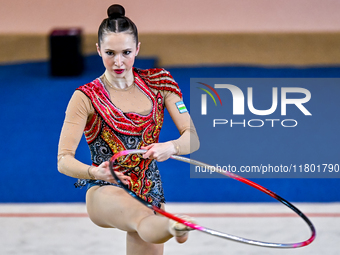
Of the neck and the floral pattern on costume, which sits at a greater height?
the neck

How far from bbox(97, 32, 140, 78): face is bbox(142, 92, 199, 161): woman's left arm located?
0.77 ft

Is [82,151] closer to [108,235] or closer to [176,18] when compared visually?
[108,235]

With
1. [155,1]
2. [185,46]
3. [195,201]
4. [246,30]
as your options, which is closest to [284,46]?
[246,30]

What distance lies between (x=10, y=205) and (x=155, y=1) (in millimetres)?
2319

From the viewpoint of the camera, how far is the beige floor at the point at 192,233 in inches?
123

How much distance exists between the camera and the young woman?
1697mm

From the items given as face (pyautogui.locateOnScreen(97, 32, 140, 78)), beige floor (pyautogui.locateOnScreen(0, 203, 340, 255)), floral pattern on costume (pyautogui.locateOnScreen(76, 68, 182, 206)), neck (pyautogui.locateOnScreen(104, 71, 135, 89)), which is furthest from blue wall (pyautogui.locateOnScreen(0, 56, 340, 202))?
face (pyautogui.locateOnScreen(97, 32, 140, 78))

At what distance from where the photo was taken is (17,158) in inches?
169

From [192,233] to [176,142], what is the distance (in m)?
1.77

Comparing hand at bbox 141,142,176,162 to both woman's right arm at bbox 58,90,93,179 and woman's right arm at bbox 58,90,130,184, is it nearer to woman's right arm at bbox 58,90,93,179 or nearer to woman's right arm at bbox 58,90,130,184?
woman's right arm at bbox 58,90,130,184

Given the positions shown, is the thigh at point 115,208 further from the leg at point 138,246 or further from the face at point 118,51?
the face at point 118,51

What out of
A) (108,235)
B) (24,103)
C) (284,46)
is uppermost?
(284,46)

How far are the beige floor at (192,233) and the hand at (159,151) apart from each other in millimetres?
1522

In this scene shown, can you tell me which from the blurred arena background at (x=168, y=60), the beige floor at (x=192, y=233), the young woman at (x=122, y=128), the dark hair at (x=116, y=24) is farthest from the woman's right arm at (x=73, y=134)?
the blurred arena background at (x=168, y=60)
